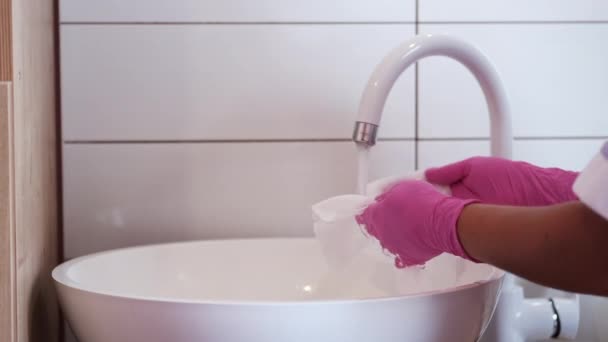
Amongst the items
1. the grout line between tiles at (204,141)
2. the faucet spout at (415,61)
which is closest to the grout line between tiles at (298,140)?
the grout line between tiles at (204,141)

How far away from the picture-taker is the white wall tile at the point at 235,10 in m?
0.97

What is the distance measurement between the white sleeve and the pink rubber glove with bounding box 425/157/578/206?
0.94 feet

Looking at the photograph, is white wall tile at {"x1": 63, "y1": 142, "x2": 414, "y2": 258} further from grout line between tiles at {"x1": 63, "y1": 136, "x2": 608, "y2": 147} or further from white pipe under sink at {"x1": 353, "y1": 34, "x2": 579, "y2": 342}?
white pipe under sink at {"x1": 353, "y1": 34, "x2": 579, "y2": 342}

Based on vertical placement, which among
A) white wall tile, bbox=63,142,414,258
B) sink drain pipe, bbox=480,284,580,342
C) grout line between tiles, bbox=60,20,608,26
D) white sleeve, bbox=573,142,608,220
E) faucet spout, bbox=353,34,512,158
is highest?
grout line between tiles, bbox=60,20,608,26

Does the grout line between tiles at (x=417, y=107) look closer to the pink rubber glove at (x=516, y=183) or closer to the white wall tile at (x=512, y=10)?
the white wall tile at (x=512, y=10)

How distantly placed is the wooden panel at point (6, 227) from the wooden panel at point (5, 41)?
17 millimetres

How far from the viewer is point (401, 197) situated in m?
0.60

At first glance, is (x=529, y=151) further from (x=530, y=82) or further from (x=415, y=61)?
(x=415, y=61)

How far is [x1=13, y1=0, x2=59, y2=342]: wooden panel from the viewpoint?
646mm

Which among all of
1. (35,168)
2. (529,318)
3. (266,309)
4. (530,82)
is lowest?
(529,318)

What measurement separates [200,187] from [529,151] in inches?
21.2

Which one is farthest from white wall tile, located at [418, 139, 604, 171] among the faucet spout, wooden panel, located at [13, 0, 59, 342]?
wooden panel, located at [13, 0, 59, 342]

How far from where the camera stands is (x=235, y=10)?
98 cm

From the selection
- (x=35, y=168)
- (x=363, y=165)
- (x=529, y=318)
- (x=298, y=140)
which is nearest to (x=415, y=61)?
(x=363, y=165)
